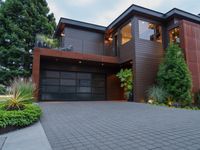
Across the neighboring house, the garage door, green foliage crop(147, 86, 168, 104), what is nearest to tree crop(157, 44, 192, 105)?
green foliage crop(147, 86, 168, 104)

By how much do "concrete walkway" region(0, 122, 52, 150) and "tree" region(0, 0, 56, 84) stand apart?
417 inches

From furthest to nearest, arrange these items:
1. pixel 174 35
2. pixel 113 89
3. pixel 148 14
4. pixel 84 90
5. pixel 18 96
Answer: pixel 113 89, pixel 84 90, pixel 174 35, pixel 148 14, pixel 18 96

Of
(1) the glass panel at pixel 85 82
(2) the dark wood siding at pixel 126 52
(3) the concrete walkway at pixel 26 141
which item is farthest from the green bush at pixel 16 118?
(1) the glass panel at pixel 85 82

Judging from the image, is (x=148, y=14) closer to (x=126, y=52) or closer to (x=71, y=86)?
(x=126, y=52)

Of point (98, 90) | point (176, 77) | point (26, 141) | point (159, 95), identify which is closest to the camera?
point (26, 141)

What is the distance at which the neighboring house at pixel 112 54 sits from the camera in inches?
449

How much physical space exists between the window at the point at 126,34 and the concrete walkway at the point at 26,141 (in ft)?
33.9

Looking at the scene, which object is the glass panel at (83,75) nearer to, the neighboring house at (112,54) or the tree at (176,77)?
the neighboring house at (112,54)

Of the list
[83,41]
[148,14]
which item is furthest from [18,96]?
[148,14]

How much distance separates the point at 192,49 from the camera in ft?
36.8

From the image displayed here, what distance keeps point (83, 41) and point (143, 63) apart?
18.5ft

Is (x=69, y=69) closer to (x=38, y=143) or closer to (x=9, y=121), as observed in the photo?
(x=9, y=121)

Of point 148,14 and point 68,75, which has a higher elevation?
point 148,14

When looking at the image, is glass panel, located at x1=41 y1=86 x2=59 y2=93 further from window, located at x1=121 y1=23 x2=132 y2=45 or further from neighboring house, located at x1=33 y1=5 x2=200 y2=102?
window, located at x1=121 y1=23 x2=132 y2=45
